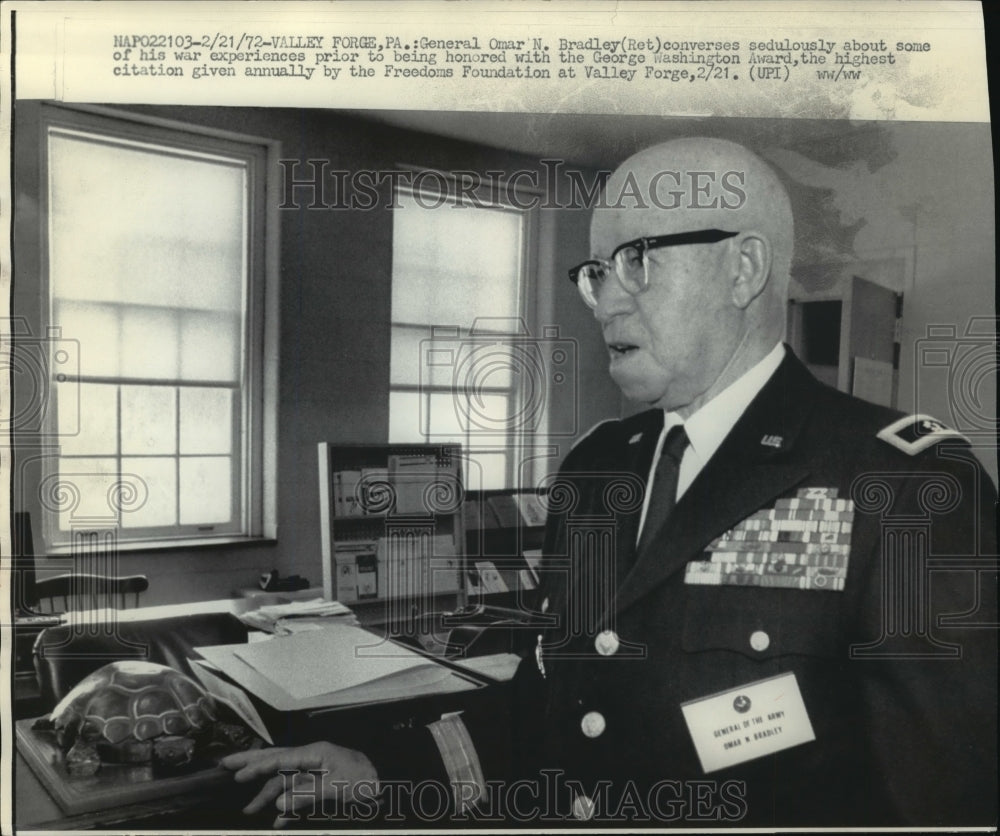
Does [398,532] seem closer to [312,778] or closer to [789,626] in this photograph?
[312,778]

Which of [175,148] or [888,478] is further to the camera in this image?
[175,148]

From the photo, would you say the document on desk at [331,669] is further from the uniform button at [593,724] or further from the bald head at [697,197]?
the bald head at [697,197]

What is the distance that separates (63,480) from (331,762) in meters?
0.68

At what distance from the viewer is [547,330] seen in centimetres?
140

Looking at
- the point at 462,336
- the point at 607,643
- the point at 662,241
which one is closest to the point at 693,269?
the point at 662,241

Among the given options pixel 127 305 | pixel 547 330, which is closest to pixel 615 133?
pixel 547 330

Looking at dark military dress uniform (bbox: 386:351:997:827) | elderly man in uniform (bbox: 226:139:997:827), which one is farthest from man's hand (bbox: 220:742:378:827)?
dark military dress uniform (bbox: 386:351:997:827)

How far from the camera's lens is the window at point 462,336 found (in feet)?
4.54

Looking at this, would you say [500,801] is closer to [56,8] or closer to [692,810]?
[692,810]

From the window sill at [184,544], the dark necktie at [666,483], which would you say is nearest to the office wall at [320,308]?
the window sill at [184,544]

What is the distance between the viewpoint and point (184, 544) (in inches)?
55.0

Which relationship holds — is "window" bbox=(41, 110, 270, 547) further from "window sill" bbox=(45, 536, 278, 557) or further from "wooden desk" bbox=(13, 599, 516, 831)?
"wooden desk" bbox=(13, 599, 516, 831)

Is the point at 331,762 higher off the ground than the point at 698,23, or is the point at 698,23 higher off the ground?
the point at 698,23

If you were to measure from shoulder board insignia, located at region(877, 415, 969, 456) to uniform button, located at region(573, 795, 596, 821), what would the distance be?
78 cm
